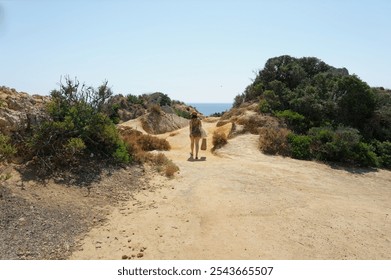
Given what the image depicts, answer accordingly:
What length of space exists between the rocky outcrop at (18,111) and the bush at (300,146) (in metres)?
8.71

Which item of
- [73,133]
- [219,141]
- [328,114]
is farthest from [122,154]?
[328,114]

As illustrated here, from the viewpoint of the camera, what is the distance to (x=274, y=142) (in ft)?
43.0

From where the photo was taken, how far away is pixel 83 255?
532 cm

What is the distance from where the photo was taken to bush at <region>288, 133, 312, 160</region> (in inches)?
493

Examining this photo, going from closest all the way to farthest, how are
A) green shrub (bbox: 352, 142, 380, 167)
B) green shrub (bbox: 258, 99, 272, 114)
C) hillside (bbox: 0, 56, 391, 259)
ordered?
hillside (bbox: 0, 56, 391, 259), green shrub (bbox: 352, 142, 380, 167), green shrub (bbox: 258, 99, 272, 114)

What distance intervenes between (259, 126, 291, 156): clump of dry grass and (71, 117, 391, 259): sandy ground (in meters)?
2.11

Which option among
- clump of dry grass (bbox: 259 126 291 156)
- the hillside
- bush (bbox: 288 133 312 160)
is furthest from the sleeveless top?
bush (bbox: 288 133 312 160)

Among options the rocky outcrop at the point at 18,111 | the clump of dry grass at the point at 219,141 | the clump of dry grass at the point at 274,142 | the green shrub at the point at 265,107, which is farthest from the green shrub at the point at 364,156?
the rocky outcrop at the point at 18,111

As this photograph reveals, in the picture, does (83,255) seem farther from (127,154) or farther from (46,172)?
(127,154)

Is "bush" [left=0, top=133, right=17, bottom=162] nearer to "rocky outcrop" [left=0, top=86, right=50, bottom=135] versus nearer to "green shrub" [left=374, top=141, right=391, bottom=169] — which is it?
"rocky outcrop" [left=0, top=86, right=50, bottom=135]

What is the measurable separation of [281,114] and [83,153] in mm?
9919

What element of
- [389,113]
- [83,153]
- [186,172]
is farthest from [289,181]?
[389,113]

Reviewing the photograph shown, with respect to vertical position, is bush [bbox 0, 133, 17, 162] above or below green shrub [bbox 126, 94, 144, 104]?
below

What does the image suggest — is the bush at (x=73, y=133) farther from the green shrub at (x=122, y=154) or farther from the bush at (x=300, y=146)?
the bush at (x=300, y=146)
